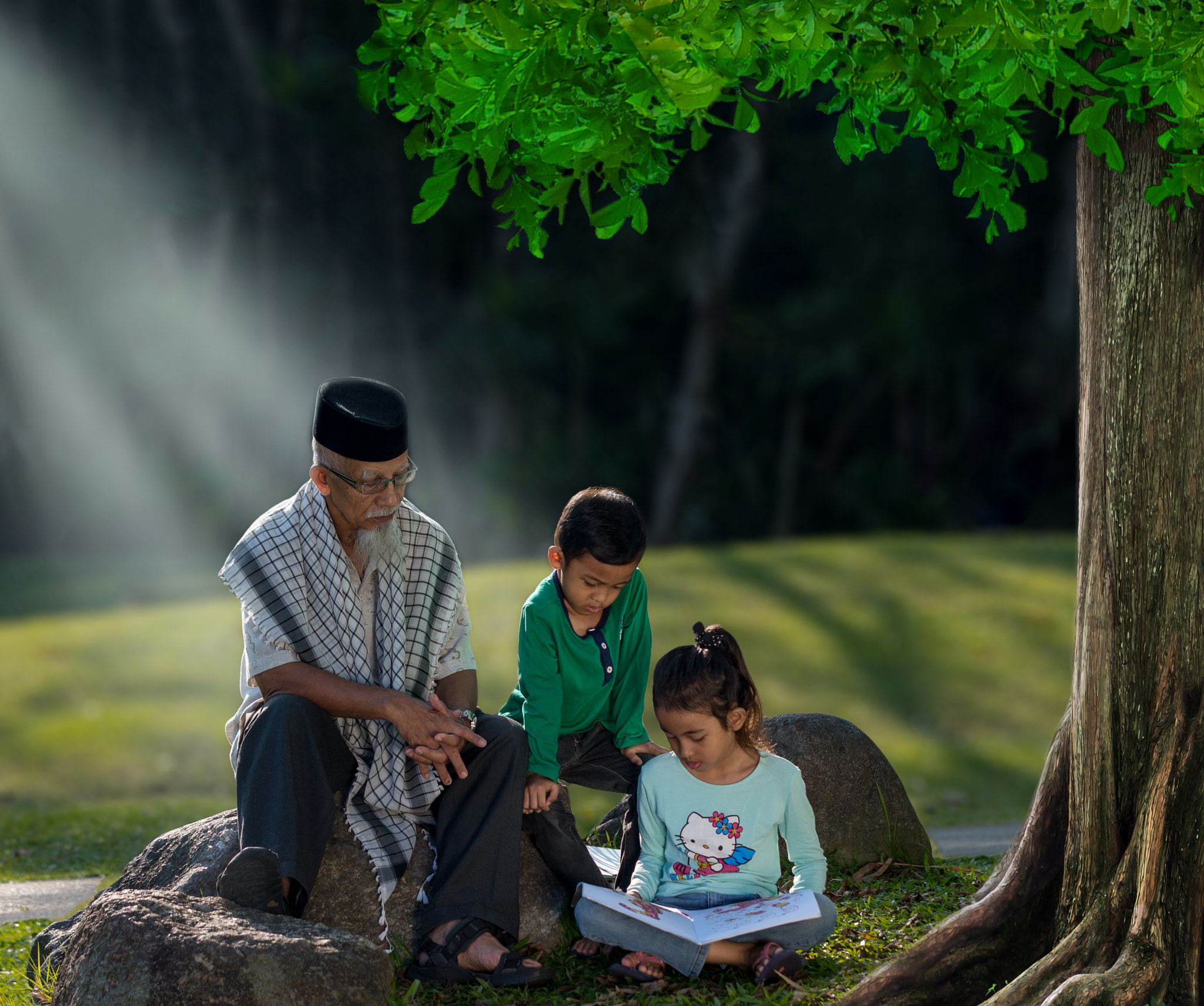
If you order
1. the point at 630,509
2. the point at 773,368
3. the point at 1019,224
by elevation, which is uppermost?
the point at 773,368

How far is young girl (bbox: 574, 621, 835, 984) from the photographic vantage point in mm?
3818

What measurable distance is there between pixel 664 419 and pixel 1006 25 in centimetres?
2323

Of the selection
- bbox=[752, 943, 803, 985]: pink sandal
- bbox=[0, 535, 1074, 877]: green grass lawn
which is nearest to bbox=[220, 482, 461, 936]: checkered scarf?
bbox=[752, 943, 803, 985]: pink sandal

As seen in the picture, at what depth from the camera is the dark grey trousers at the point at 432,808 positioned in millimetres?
3682

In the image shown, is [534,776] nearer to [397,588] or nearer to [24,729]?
[397,588]

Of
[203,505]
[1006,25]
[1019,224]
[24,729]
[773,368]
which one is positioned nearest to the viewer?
[1006,25]

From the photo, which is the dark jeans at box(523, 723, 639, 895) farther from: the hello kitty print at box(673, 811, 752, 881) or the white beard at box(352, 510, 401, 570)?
the white beard at box(352, 510, 401, 570)

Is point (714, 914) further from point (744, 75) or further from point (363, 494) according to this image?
point (744, 75)

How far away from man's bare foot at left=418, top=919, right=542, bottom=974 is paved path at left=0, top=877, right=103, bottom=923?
6.72 feet

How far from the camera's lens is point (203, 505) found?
74.3ft

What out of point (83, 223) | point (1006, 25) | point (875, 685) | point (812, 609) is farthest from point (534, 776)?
point (83, 223)

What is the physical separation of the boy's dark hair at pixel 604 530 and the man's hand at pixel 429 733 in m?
0.62

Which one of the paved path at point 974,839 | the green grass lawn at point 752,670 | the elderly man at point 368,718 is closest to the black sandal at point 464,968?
the elderly man at point 368,718

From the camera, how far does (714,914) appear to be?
3846mm
